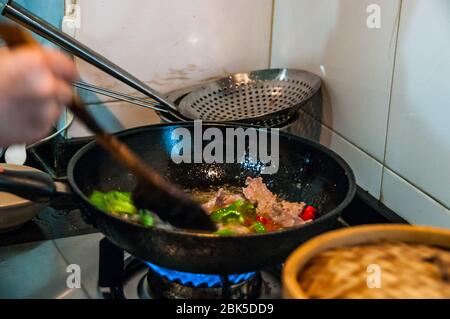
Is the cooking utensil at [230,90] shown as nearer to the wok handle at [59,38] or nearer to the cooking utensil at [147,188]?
the wok handle at [59,38]

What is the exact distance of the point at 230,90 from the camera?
1.18m

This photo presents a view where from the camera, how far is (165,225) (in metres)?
0.79

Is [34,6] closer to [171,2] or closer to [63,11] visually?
[63,11]

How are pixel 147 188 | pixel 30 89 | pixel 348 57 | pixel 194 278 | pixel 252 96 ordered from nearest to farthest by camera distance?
1. pixel 30 89
2. pixel 147 188
3. pixel 194 278
4. pixel 348 57
5. pixel 252 96

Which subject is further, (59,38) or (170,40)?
(170,40)

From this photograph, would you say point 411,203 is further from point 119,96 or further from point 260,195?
point 119,96

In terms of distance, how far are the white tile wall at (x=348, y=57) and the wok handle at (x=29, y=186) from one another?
473 millimetres

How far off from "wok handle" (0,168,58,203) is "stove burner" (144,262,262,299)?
156 millimetres

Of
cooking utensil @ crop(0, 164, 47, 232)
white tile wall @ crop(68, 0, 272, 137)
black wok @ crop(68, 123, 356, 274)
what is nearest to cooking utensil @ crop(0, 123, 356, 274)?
black wok @ crop(68, 123, 356, 274)

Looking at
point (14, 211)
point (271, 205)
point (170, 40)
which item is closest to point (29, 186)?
point (14, 211)

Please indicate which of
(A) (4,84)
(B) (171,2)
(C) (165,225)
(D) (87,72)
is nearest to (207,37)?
(B) (171,2)

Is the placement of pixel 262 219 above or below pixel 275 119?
below

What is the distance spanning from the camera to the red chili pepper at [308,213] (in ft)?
3.07

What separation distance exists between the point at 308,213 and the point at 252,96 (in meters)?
0.30
